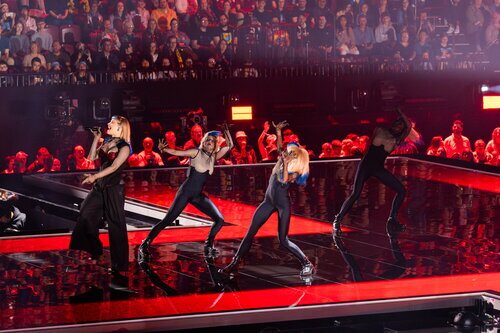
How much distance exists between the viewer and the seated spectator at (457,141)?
57.6 ft

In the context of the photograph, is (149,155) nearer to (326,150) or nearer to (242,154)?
(242,154)

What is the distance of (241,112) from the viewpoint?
16.6 metres

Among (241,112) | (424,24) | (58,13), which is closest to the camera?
(58,13)

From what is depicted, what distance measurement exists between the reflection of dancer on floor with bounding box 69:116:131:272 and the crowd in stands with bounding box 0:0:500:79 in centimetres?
696

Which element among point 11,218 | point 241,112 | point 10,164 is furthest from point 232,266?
point 241,112

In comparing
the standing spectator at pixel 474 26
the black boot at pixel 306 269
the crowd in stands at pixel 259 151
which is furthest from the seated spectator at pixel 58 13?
the black boot at pixel 306 269

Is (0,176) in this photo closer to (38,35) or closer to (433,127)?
(38,35)

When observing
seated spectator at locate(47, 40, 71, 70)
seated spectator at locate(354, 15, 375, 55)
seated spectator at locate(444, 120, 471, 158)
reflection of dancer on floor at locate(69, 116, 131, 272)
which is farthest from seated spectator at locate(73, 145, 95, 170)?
reflection of dancer on floor at locate(69, 116, 131, 272)

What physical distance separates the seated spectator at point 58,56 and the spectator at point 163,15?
168 cm

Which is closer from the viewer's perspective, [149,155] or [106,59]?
[106,59]

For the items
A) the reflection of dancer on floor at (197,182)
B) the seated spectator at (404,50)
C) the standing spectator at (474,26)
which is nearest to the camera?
the reflection of dancer on floor at (197,182)

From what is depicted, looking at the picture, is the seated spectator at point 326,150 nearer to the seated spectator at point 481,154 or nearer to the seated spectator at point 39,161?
the seated spectator at point 481,154

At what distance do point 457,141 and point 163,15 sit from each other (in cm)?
537

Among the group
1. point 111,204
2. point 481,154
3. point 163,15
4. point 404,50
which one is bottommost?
point 481,154
